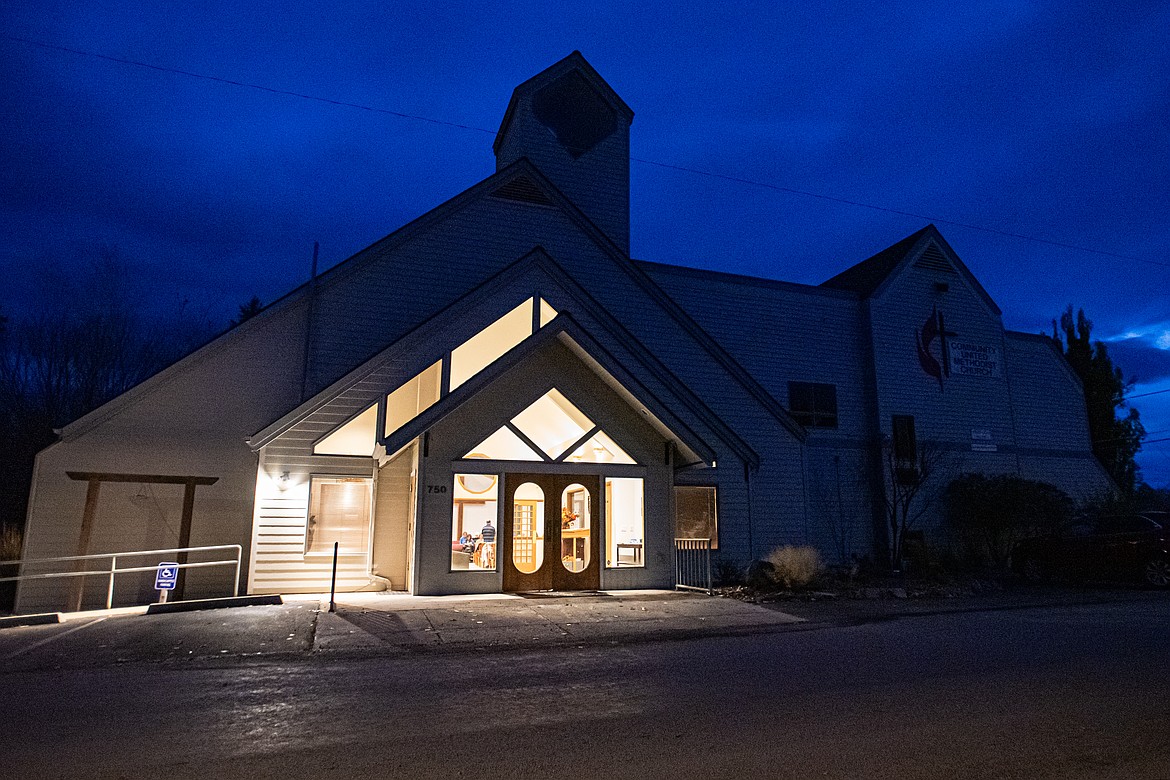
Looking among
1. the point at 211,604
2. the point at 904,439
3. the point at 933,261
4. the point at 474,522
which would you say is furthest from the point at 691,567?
the point at 933,261

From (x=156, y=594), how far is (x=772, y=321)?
1667 centimetres

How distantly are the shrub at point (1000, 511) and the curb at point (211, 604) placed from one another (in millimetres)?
18537

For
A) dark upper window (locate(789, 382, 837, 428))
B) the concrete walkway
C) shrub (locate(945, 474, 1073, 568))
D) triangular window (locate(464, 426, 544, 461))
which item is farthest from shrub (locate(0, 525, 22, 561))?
shrub (locate(945, 474, 1073, 568))

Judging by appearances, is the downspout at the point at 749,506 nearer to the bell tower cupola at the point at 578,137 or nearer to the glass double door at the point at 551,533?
the glass double door at the point at 551,533

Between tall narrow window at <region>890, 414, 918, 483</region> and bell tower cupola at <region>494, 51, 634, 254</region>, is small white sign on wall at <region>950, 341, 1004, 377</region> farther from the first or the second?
bell tower cupola at <region>494, 51, 634, 254</region>

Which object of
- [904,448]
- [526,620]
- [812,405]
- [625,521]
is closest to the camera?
[526,620]

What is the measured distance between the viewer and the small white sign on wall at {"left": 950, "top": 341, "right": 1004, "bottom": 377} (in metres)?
23.1

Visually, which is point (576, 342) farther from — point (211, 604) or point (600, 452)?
point (211, 604)

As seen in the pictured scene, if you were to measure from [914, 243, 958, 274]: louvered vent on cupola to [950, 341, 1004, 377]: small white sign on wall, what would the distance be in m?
2.49

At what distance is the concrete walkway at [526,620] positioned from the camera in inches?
348

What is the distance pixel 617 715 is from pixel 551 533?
834cm

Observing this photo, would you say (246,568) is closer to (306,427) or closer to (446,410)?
A: (306,427)

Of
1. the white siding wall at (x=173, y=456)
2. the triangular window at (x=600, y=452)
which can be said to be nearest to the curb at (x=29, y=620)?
the white siding wall at (x=173, y=456)

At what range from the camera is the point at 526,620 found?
33.4 feet
